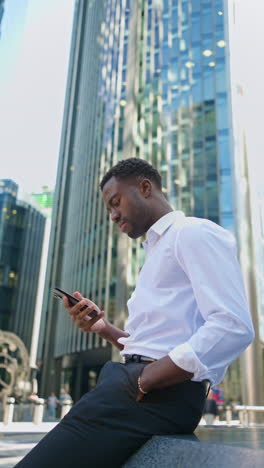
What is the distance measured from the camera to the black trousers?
4.28ft

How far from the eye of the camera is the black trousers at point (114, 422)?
1306mm

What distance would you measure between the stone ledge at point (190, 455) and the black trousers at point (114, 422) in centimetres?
4

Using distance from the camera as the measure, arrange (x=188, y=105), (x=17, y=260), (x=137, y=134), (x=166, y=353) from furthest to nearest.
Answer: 1. (x=17, y=260)
2. (x=137, y=134)
3. (x=188, y=105)
4. (x=166, y=353)

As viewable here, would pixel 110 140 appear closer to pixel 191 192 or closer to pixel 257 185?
pixel 191 192

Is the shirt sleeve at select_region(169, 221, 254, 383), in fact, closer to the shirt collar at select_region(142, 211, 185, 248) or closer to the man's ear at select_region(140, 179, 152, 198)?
the shirt collar at select_region(142, 211, 185, 248)

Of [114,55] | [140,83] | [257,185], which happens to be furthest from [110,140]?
[257,185]

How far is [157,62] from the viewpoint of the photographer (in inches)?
1521

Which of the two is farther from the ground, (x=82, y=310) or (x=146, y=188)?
(x=146, y=188)

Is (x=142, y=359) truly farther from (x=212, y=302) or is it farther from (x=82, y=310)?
(x=82, y=310)

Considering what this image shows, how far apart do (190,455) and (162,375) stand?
231 millimetres

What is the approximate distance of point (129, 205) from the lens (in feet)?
6.04

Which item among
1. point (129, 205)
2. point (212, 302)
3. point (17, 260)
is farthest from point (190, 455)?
point (17, 260)

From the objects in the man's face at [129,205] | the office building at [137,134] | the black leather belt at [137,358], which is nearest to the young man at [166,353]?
the black leather belt at [137,358]

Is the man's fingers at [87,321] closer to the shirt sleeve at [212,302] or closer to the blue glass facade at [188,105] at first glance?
the shirt sleeve at [212,302]
